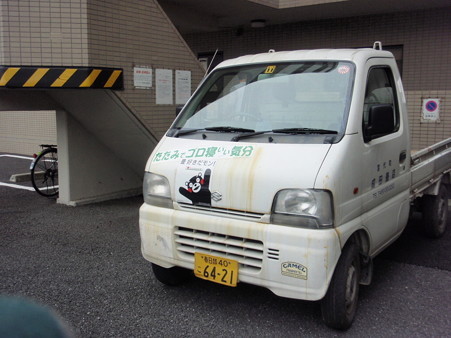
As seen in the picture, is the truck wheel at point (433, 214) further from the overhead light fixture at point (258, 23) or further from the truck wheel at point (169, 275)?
the overhead light fixture at point (258, 23)

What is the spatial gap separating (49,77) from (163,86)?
5.54 ft

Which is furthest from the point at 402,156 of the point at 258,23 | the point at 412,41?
the point at 258,23

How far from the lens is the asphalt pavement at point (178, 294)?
344 cm

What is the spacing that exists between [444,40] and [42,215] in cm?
756

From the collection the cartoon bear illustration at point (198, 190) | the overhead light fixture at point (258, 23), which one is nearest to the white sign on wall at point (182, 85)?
the overhead light fixture at point (258, 23)

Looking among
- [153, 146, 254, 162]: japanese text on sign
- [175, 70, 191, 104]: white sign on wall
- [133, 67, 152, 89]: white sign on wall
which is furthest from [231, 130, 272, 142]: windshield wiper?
[175, 70, 191, 104]: white sign on wall

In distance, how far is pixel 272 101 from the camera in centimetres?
390

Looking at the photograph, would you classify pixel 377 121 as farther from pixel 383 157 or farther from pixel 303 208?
pixel 303 208

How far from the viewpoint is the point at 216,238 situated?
3375mm

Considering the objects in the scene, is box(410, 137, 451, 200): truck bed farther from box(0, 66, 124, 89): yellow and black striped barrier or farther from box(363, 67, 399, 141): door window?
box(0, 66, 124, 89): yellow and black striped barrier

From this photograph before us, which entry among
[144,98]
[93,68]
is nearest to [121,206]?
[144,98]

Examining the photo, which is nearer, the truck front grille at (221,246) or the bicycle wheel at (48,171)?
the truck front grille at (221,246)

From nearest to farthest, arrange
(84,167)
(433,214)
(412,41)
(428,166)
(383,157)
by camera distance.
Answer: (383,157) < (428,166) < (433,214) < (84,167) < (412,41)

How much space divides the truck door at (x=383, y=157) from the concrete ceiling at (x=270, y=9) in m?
4.83
